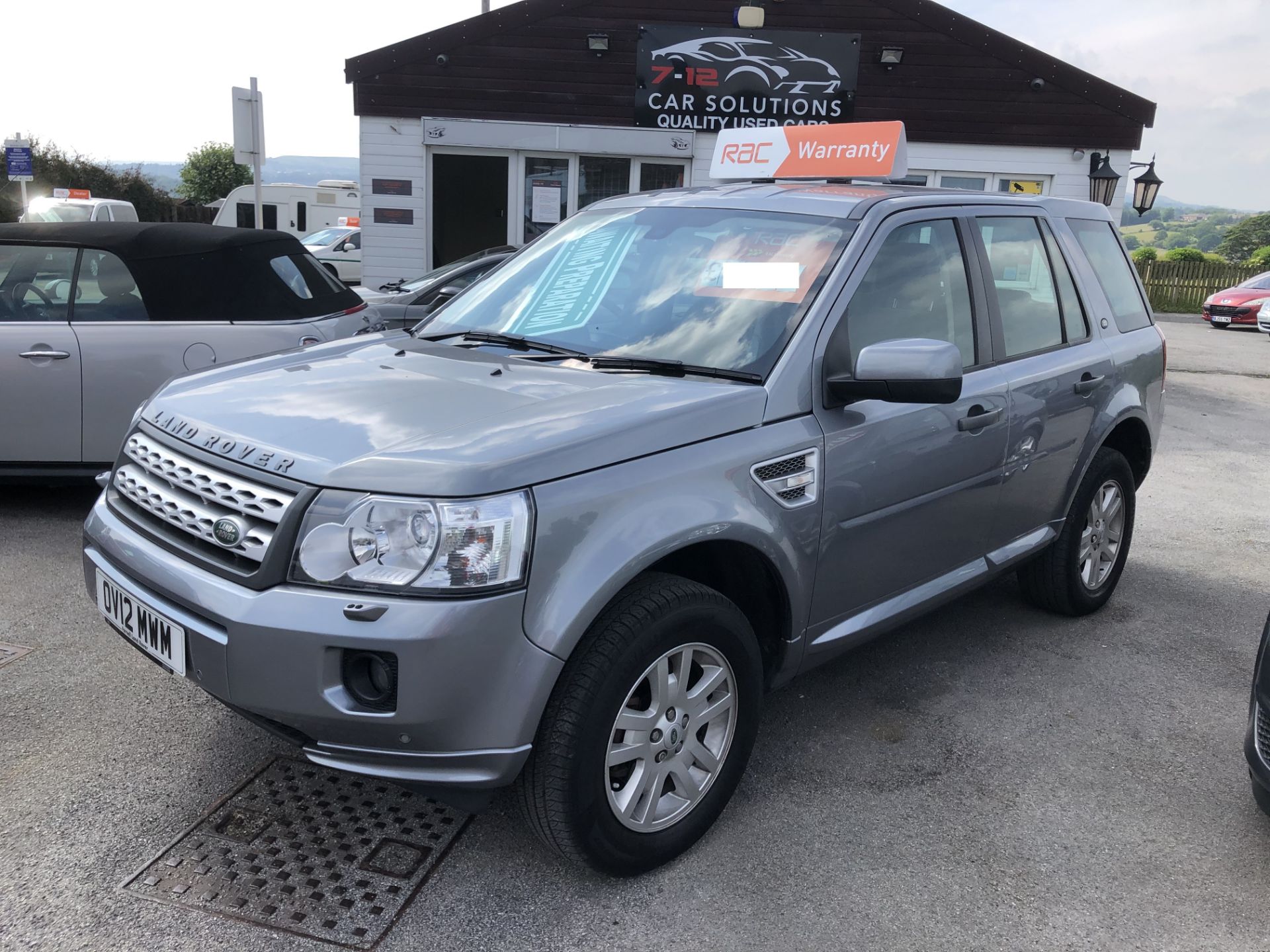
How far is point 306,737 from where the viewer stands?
2.37 metres

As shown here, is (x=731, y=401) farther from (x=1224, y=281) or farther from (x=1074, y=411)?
(x=1224, y=281)

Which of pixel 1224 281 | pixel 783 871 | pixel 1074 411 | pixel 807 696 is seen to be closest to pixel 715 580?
pixel 783 871

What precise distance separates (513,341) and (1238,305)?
23.3 m

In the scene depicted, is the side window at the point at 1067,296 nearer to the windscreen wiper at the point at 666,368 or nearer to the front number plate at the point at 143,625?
the windscreen wiper at the point at 666,368

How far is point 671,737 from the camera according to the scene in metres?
2.64

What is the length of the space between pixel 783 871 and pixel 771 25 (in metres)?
12.8

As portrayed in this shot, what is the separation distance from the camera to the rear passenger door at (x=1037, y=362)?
12.3 ft

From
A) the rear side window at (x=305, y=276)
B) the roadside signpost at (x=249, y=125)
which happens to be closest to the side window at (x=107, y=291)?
the rear side window at (x=305, y=276)

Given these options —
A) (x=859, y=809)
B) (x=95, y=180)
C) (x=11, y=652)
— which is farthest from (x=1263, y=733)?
(x=95, y=180)

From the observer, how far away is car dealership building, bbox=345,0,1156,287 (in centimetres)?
1315

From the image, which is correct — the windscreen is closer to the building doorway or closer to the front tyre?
the front tyre

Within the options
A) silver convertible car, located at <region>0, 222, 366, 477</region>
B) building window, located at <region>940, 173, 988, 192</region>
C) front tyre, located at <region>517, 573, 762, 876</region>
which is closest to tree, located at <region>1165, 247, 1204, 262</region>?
building window, located at <region>940, 173, 988, 192</region>

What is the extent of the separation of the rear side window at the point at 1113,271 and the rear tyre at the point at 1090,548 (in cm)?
63

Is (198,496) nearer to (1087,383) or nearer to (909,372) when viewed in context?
(909,372)
